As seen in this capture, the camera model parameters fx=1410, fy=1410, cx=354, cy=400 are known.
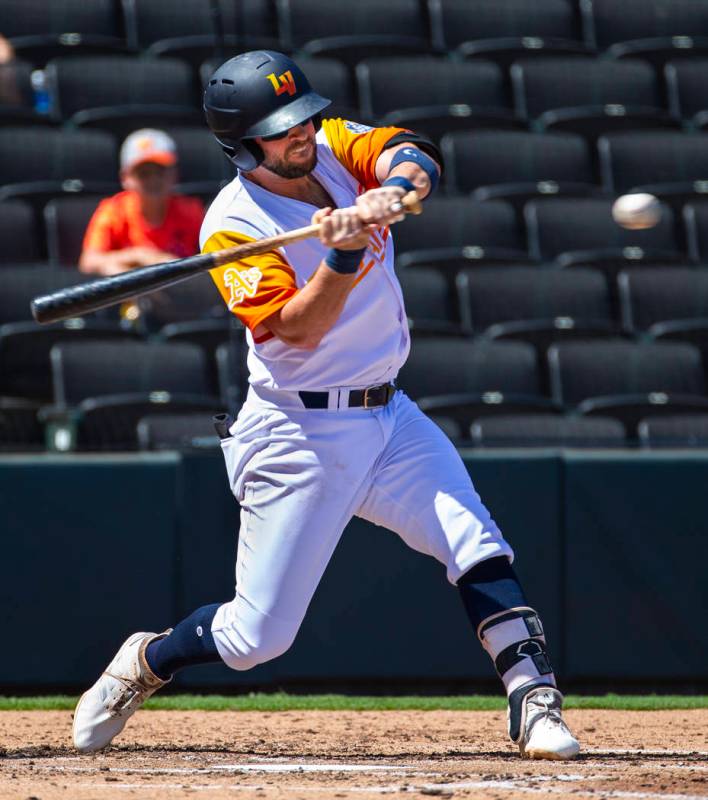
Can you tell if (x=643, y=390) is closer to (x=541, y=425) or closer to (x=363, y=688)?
(x=541, y=425)

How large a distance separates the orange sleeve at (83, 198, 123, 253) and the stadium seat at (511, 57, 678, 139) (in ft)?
10.1

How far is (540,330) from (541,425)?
827 millimetres

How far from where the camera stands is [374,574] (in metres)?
5.50

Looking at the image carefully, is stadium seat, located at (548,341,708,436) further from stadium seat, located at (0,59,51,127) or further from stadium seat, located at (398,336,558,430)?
stadium seat, located at (0,59,51,127)

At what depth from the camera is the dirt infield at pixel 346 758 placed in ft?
10.5

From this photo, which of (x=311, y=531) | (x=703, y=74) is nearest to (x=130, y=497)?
(x=311, y=531)

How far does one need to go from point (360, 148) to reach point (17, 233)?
156 inches

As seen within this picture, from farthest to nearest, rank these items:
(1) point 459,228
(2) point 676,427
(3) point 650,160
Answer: (3) point 650,160 → (1) point 459,228 → (2) point 676,427

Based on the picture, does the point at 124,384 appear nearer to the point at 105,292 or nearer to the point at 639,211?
the point at 639,211

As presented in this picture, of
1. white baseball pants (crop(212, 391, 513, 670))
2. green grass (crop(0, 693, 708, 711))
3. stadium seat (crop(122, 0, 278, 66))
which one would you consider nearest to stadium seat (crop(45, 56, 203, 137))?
stadium seat (crop(122, 0, 278, 66))

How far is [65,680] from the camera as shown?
214 inches

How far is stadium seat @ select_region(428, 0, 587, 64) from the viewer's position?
9.13m

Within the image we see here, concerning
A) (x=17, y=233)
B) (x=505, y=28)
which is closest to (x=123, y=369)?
(x=17, y=233)

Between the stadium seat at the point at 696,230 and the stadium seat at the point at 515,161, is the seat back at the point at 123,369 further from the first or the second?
the stadium seat at the point at 696,230
